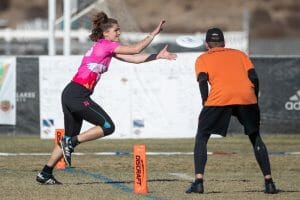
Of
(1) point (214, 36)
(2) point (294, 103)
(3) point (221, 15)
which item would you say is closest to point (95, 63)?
(1) point (214, 36)

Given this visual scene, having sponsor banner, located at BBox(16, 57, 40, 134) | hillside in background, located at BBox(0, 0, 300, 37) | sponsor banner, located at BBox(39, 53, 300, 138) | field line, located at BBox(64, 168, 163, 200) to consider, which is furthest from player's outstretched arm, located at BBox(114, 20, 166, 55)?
hillside in background, located at BBox(0, 0, 300, 37)

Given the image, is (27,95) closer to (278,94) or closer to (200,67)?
(278,94)

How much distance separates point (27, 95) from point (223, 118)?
1239 centimetres

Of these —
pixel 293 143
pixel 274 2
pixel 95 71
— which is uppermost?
pixel 274 2

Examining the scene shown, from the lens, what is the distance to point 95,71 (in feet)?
40.5

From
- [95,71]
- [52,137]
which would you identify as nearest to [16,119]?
[52,137]

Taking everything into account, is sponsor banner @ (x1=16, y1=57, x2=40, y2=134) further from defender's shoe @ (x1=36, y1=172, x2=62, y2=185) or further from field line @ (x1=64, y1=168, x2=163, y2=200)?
defender's shoe @ (x1=36, y1=172, x2=62, y2=185)

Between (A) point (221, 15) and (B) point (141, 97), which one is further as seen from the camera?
(A) point (221, 15)

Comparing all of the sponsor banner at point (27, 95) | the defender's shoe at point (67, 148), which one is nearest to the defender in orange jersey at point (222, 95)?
the defender's shoe at point (67, 148)

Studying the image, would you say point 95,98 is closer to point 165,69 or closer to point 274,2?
point 165,69

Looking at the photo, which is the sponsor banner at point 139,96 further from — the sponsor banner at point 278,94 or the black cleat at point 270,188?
the black cleat at point 270,188

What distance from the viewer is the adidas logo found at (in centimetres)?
2339

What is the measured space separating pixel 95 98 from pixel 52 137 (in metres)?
1.27

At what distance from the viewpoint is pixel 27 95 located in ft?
76.8
